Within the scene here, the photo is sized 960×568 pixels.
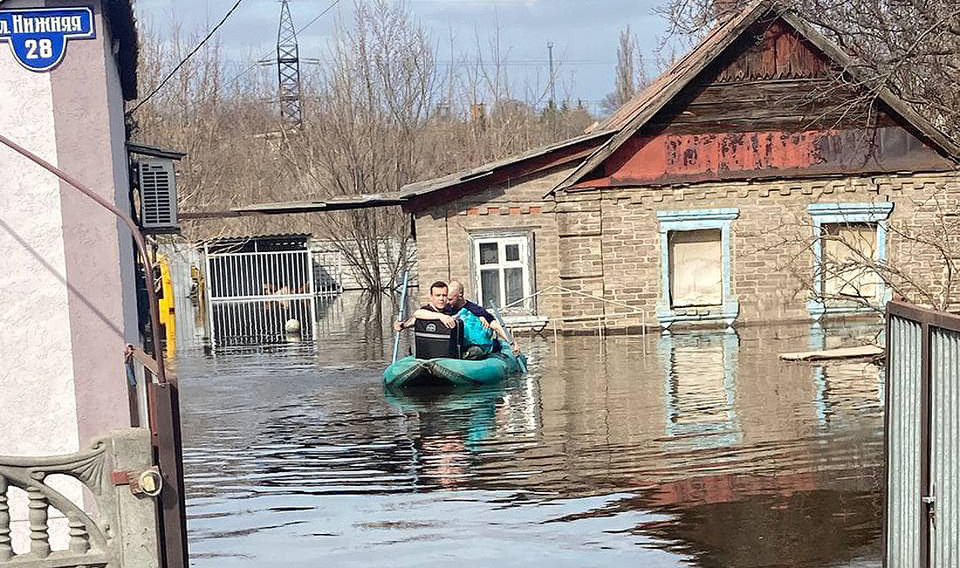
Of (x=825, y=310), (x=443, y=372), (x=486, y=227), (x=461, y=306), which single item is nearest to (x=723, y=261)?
(x=825, y=310)

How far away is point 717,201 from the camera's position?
24.7 metres

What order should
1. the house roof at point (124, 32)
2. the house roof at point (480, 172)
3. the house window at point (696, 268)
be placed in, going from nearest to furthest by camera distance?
the house roof at point (124, 32), the house roof at point (480, 172), the house window at point (696, 268)

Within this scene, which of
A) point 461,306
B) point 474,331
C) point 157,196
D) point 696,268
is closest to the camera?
point 157,196

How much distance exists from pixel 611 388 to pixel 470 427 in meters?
3.50

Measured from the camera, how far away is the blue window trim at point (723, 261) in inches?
972

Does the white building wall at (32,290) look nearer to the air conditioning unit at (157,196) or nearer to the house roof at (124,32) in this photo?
the house roof at (124,32)

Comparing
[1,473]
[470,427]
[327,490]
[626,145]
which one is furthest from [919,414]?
[626,145]

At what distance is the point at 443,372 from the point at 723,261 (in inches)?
379

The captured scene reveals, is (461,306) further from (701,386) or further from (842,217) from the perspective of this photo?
(842,217)

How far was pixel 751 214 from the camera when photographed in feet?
81.1

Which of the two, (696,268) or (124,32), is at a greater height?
(124,32)

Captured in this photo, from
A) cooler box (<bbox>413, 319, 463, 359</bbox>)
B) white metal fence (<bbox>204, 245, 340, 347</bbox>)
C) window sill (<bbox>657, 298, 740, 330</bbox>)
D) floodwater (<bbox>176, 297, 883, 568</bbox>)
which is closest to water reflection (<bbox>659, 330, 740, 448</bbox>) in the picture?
floodwater (<bbox>176, 297, 883, 568</bbox>)

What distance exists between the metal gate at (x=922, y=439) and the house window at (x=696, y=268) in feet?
59.9

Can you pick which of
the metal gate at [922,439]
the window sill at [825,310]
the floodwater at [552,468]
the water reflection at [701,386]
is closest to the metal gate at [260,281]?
the window sill at [825,310]
